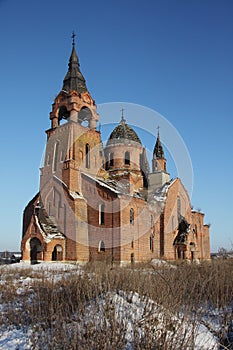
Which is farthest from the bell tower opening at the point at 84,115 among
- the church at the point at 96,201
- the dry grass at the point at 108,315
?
the dry grass at the point at 108,315


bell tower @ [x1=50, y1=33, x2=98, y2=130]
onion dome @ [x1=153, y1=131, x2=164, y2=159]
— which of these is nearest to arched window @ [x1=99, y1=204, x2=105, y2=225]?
bell tower @ [x1=50, y1=33, x2=98, y2=130]

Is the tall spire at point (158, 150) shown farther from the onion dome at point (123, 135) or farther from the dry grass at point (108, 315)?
the dry grass at point (108, 315)

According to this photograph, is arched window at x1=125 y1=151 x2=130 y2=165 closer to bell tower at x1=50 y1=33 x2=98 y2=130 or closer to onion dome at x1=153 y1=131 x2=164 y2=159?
A: onion dome at x1=153 y1=131 x2=164 y2=159

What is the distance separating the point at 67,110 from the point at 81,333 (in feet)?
86.2

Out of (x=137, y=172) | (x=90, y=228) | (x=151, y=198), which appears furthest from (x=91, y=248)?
(x=137, y=172)

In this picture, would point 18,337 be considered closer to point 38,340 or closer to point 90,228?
point 38,340

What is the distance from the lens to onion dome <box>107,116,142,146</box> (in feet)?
118

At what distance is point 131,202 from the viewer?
2677 centimetres

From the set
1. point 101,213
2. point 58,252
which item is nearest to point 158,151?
point 101,213

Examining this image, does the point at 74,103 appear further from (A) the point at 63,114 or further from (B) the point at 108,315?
(B) the point at 108,315

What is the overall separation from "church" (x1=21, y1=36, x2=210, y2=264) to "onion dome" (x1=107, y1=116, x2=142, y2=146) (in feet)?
0.42

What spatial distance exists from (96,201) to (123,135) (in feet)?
39.0

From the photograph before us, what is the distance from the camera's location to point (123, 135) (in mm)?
36125

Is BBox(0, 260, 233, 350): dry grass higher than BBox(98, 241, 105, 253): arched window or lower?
lower
